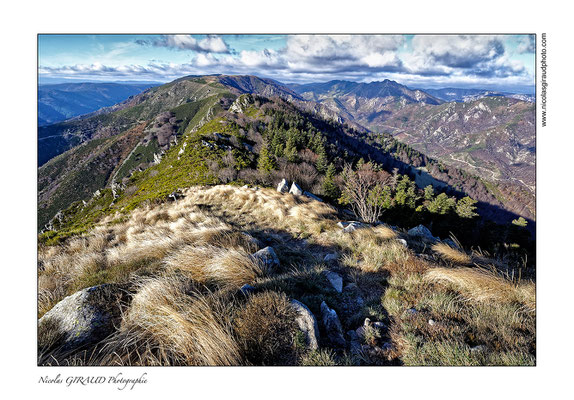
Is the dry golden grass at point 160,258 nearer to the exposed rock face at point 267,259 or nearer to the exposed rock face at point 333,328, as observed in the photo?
the exposed rock face at point 267,259

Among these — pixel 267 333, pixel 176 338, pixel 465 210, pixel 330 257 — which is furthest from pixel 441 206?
pixel 176 338

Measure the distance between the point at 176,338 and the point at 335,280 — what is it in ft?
9.20

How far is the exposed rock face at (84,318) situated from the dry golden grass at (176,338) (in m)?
0.22

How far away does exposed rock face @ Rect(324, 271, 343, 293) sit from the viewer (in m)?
4.19

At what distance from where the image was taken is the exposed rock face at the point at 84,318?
2803 millimetres

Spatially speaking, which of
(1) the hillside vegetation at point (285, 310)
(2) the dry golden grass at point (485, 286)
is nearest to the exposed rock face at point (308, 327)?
(1) the hillside vegetation at point (285, 310)

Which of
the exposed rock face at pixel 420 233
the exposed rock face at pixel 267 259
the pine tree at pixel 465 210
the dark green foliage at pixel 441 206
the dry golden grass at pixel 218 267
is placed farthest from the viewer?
the dark green foliage at pixel 441 206

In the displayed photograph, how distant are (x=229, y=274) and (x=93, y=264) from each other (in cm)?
328

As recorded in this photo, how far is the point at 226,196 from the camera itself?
51.2 feet

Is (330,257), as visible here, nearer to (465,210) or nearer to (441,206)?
(441,206)

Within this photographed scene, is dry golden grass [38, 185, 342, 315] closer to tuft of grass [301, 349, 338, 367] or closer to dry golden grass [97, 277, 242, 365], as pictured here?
dry golden grass [97, 277, 242, 365]

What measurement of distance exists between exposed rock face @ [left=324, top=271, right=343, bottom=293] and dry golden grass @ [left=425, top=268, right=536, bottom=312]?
1.61 meters

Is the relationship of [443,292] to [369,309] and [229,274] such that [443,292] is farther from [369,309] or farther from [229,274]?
[229,274]
